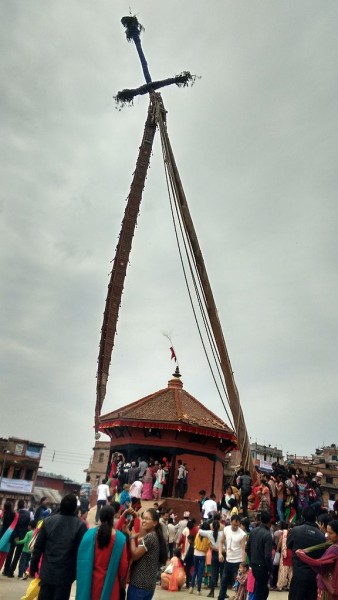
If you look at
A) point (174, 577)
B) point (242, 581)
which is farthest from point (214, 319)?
point (174, 577)

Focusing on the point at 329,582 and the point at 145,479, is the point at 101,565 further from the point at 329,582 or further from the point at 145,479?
the point at 145,479

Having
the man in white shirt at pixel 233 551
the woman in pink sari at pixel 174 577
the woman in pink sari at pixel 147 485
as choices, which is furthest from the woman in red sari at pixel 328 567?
the woman in pink sari at pixel 147 485

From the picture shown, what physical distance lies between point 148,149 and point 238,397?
1301 centimetres

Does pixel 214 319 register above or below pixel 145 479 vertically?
above

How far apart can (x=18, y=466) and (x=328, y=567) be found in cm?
5224

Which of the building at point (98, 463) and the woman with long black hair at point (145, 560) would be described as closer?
the woman with long black hair at point (145, 560)

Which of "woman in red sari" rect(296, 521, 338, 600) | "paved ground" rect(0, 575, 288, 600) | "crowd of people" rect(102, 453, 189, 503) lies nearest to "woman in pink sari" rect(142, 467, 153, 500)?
"crowd of people" rect(102, 453, 189, 503)

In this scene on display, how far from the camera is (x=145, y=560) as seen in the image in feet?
16.6

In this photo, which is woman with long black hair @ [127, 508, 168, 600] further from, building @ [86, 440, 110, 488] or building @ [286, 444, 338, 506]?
building @ [86, 440, 110, 488]

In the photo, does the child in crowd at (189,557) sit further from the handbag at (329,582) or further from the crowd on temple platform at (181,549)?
the handbag at (329,582)

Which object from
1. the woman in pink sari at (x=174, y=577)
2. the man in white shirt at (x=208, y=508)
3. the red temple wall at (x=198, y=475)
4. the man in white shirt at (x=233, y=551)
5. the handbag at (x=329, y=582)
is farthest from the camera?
the red temple wall at (x=198, y=475)

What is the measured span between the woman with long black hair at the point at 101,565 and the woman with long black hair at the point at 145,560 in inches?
8.6

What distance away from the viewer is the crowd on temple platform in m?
4.77

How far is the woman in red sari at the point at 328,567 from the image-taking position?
5426 mm
